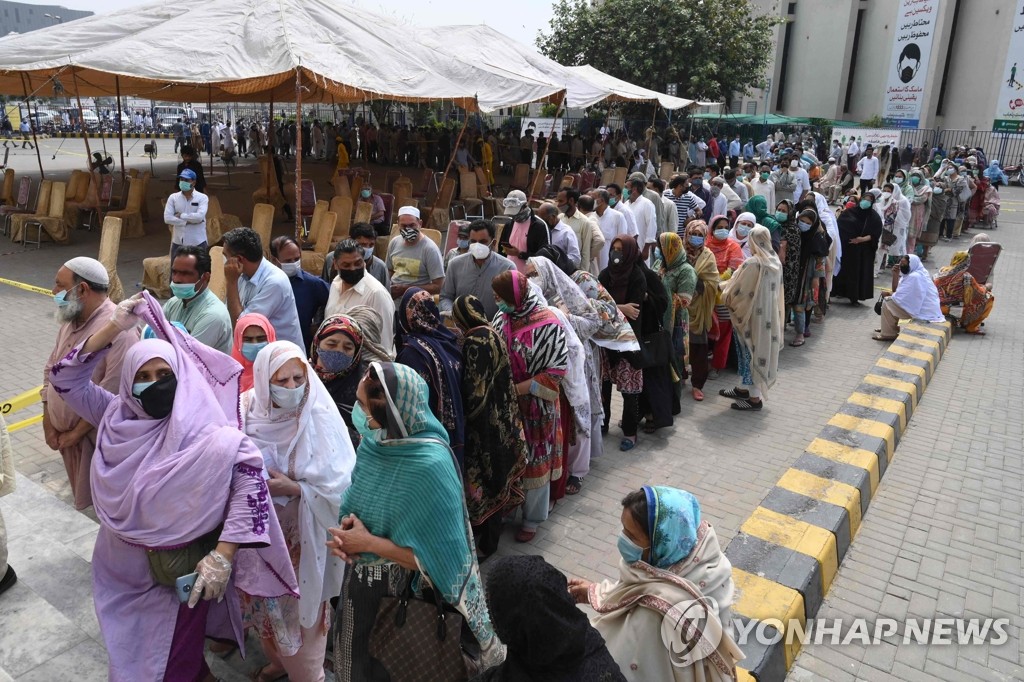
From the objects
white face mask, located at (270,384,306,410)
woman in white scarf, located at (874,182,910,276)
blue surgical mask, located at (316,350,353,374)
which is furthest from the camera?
woman in white scarf, located at (874,182,910,276)

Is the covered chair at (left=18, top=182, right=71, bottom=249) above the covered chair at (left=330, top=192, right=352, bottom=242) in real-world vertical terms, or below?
below

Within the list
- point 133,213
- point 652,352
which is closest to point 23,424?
point 652,352

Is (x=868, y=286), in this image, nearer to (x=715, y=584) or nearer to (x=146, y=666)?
(x=715, y=584)

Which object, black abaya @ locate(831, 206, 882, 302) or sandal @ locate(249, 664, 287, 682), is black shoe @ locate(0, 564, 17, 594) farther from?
black abaya @ locate(831, 206, 882, 302)

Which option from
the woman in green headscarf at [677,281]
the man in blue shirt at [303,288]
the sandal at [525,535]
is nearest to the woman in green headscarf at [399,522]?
the sandal at [525,535]

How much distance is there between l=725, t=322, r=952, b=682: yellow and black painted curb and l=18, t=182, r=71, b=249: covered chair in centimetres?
1160

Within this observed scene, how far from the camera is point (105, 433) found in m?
2.35

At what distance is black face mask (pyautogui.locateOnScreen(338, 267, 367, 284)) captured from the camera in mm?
4324

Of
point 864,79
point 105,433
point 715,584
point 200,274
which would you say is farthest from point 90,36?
point 864,79

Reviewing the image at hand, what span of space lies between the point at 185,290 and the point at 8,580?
1591mm

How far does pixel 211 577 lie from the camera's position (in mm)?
2254

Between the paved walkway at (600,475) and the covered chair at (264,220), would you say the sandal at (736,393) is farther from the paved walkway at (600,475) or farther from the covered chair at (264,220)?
the covered chair at (264,220)

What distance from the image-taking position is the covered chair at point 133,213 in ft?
38.5

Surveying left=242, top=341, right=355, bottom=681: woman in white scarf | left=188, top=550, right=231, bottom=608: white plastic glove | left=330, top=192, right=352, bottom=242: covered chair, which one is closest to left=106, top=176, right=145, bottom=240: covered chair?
left=330, top=192, right=352, bottom=242: covered chair
